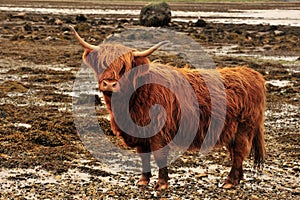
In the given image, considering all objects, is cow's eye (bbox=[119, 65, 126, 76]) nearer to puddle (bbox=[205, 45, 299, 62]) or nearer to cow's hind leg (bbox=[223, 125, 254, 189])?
cow's hind leg (bbox=[223, 125, 254, 189])

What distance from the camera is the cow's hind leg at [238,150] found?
19.8 feet

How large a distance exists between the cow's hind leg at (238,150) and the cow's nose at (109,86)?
5.03ft

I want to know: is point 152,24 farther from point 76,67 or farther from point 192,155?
point 192,155

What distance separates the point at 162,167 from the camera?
6000 millimetres

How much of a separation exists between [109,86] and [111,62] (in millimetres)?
253

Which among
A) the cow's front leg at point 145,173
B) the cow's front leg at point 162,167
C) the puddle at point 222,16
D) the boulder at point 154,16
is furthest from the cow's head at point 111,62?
the puddle at point 222,16

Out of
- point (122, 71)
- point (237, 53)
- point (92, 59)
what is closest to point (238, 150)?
point (122, 71)

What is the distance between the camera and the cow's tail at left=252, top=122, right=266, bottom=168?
621cm

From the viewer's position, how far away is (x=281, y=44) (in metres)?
23.7

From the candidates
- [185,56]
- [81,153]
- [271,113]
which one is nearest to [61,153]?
[81,153]

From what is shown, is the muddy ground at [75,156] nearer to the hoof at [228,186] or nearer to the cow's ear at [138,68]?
the hoof at [228,186]

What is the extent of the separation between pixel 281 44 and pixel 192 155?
17313 millimetres

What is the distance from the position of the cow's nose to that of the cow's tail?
1.80m

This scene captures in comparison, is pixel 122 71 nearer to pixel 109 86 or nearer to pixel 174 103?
pixel 109 86
